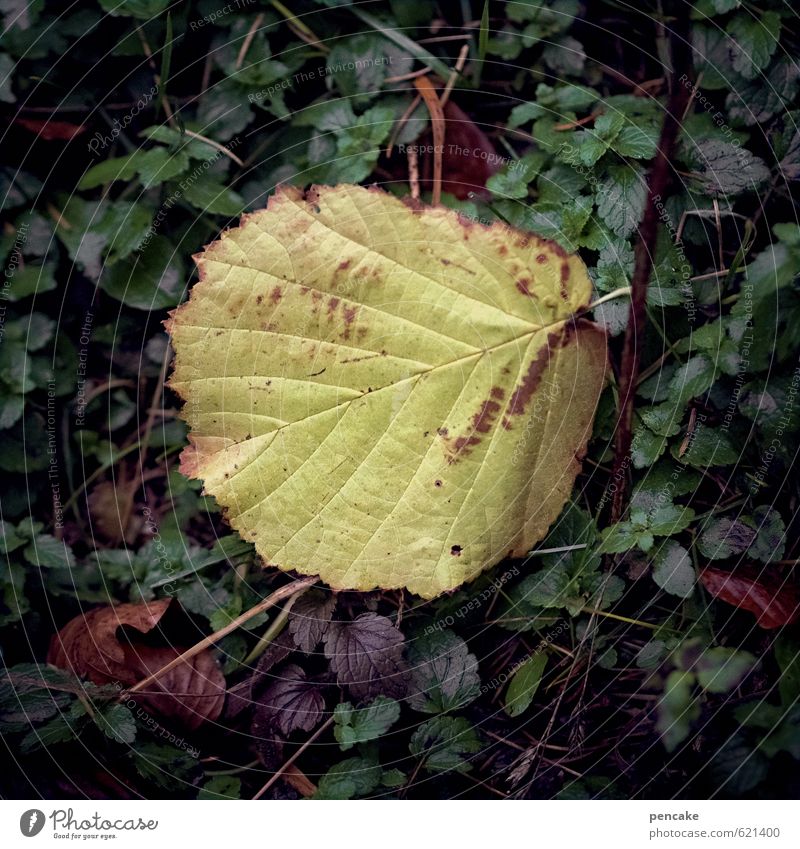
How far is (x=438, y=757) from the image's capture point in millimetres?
750

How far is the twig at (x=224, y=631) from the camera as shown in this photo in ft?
2.55

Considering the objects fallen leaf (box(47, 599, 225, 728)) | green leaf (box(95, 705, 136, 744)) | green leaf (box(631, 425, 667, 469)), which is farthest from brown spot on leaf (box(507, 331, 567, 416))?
green leaf (box(95, 705, 136, 744))

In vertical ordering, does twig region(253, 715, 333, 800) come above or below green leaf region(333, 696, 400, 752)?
below

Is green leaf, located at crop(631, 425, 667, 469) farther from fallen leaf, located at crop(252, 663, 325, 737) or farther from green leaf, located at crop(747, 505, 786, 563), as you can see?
fallen leaf, located at crop(252, 663, 325, 737)

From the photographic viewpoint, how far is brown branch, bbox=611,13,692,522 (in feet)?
2.45

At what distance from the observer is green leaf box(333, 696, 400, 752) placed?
737 mm

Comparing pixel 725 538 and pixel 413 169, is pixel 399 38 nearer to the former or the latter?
pixel 413 169

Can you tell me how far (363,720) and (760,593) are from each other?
475mm

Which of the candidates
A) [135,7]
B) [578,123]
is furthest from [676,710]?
[135,7]

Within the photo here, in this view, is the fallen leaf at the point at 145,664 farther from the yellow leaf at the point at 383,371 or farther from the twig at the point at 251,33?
the twig at the point at 251,33

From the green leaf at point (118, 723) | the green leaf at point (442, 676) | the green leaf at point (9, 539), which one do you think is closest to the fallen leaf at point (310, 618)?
the green leaf at point (442, 676)

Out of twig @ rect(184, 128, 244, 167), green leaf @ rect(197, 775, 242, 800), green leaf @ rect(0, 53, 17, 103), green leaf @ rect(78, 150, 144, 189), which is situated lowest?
green leaf @ rect(197, 775, 242, 800)

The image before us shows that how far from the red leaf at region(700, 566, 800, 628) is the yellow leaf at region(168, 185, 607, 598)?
0.26 m

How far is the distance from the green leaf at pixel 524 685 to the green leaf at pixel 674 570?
162 millimetres
